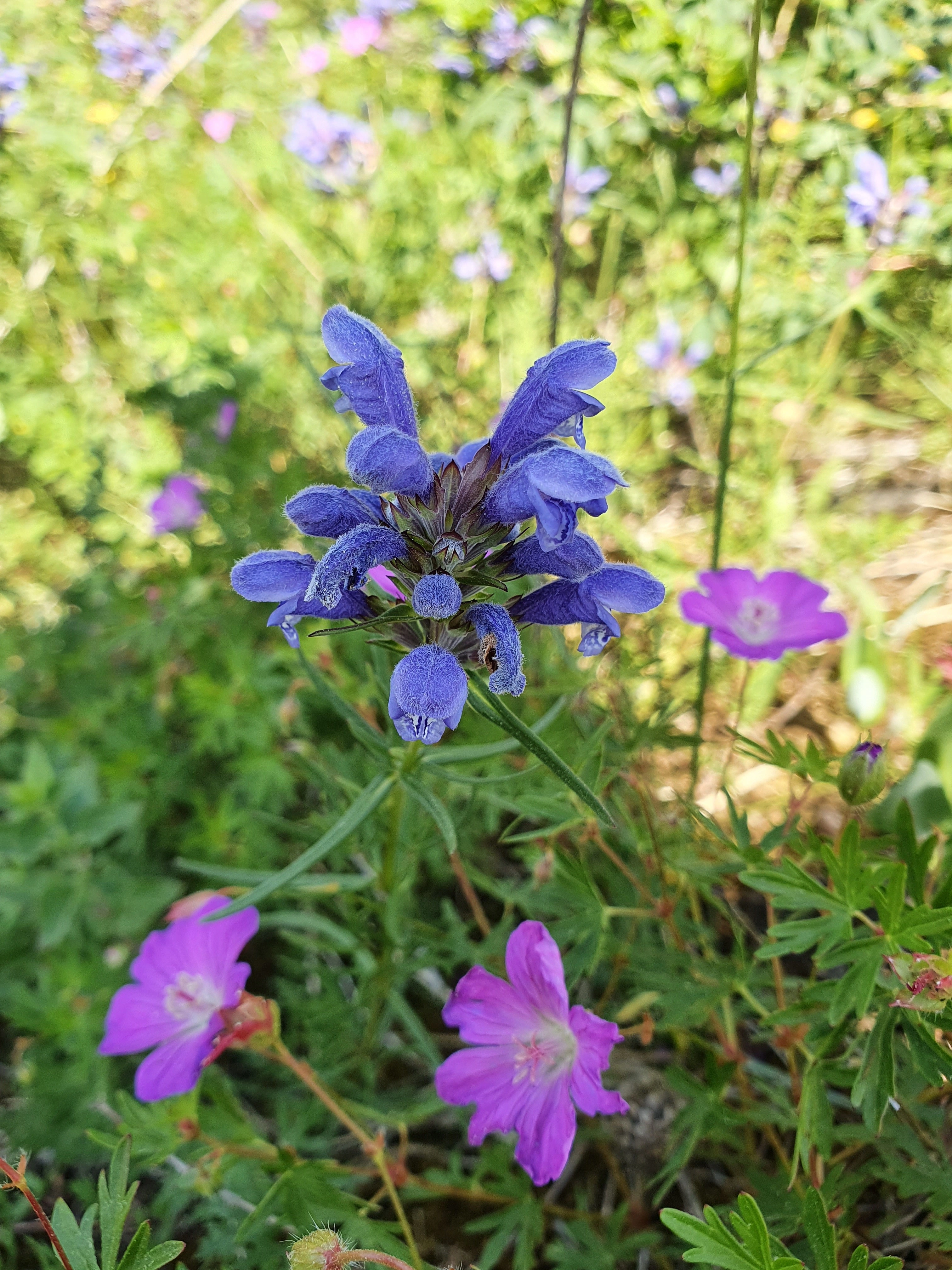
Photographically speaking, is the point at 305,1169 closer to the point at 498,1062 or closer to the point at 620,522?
the point at 498,1062

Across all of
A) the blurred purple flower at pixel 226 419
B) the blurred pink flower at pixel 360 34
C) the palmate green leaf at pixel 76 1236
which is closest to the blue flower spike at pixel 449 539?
the palmate green leaf at pixel 76 1236

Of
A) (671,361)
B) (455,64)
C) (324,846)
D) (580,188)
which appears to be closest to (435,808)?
(324,846)

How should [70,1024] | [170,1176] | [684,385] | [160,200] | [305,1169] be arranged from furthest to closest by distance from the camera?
1. [160,200]
2. [684,385]
3. [70,1024]
4. [170,1176]
5. [305,1169]

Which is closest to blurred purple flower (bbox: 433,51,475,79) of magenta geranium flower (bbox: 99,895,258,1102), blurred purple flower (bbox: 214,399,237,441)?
blurred purple flower (bbox: 214,399,237,441)

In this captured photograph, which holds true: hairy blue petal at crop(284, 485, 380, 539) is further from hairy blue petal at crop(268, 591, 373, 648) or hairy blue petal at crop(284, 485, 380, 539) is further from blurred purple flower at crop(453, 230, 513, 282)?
blurred purple flower at crop(453, 230, 513, 282)

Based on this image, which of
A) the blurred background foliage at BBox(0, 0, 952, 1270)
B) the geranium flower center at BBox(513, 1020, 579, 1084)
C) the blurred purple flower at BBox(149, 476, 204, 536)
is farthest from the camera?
the blurred purple flower at BBox(149, 476, 204, 536)

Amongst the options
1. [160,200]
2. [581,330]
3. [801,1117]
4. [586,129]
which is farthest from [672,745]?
[160,200]
